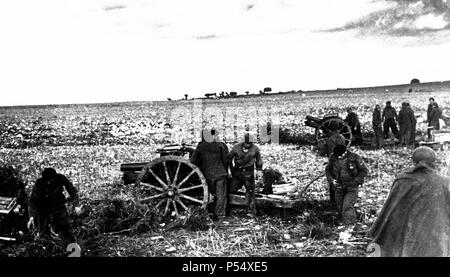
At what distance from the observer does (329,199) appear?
7660mm

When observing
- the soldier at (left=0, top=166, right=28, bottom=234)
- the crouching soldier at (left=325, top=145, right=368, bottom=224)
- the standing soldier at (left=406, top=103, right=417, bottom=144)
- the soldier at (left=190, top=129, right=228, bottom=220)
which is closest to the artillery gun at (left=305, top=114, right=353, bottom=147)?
the standing soldier at (left=406, top=103, right=417, bottom=144)

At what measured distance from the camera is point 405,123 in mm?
13828

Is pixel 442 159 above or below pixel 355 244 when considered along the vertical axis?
above

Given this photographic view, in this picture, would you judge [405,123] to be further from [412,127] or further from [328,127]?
[328,127]

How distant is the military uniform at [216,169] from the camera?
7.30m

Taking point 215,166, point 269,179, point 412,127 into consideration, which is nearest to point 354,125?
point 412,127

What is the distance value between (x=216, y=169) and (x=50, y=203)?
2656 millimetres

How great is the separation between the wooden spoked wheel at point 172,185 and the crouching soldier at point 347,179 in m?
2.14

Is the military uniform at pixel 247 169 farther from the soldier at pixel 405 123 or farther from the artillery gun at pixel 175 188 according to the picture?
the soldier at pixel 405 123

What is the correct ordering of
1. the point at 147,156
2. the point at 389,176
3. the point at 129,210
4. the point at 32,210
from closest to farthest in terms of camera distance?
1. the point at 32,210
2. the point at 129,210
3. the point at 389,176
4. the point at 147,156
